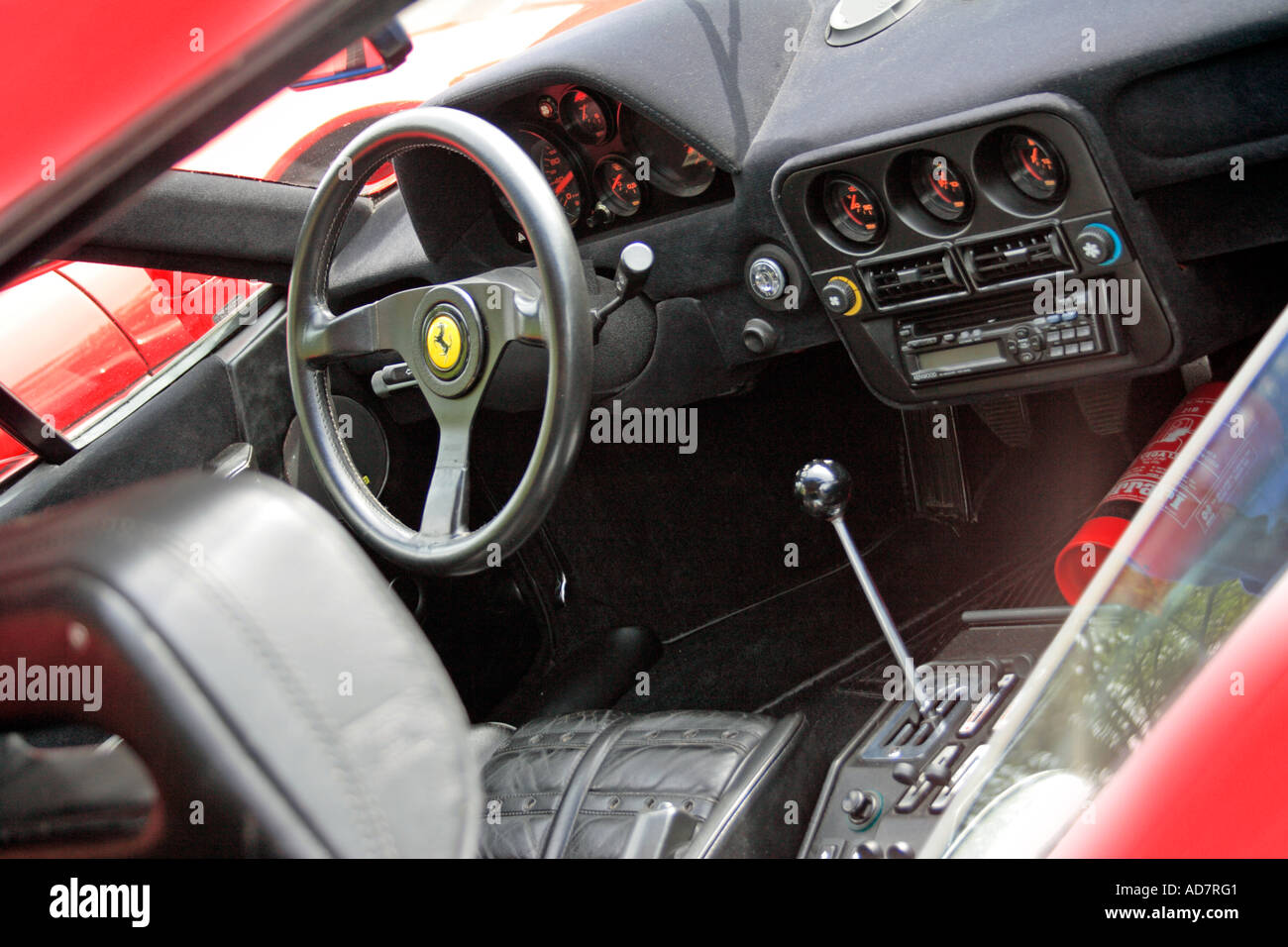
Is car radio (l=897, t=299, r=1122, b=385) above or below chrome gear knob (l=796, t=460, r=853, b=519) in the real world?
above

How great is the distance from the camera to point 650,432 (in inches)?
90.5

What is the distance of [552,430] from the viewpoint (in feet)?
4.55

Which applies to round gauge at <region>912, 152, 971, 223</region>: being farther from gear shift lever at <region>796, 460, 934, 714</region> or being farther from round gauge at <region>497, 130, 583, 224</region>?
round gauge at <region>497, 130, 583, 224</region>

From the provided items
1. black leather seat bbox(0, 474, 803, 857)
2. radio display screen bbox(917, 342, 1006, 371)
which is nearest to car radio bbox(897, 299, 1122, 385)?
radio display screen bbox(917, 342, 1006, 371)

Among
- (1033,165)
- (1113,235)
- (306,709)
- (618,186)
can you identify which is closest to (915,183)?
(1033,165)

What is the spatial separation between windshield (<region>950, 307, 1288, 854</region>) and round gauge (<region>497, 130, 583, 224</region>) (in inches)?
53.0

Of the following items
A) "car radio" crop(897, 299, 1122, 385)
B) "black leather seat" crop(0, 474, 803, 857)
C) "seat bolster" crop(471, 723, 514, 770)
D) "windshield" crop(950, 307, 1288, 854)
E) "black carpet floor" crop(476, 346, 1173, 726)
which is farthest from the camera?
"black carpet floor" crop(476, 346, 1173, 726)

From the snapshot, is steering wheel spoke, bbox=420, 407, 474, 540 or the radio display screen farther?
the radio display screen

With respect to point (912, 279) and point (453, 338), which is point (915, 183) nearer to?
point (912, 279)

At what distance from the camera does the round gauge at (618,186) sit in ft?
6.40

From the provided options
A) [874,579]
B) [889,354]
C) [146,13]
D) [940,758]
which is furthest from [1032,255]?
[146,13]

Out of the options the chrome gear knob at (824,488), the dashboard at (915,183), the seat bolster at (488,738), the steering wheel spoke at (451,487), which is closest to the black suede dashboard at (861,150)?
the dashboard at (915,183)

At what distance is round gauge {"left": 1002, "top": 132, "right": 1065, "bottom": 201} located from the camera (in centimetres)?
155
